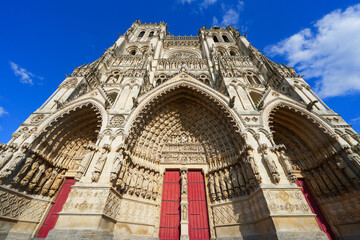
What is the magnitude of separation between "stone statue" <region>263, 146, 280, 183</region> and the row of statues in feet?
32.6

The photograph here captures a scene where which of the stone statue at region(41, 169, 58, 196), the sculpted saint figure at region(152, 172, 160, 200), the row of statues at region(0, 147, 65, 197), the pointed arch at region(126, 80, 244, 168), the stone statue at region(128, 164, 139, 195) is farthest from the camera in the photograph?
the pointed arch at region(126, 80, 244, 168)

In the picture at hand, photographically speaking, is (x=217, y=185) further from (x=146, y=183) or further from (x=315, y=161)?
(x=315, y=161)

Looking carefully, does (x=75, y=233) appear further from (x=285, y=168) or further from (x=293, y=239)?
(x=285, y=168)

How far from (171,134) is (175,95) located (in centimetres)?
261

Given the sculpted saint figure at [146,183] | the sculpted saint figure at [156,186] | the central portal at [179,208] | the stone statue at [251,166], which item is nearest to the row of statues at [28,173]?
the sculpted saint figure at [146,183]

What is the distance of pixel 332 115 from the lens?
7914mm

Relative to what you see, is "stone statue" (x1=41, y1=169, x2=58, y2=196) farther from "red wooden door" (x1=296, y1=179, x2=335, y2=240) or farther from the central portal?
"red wooden door" (x1=296, y1=179, x2=335, y2=240)

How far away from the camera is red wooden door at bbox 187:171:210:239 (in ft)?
21.5

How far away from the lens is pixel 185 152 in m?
8.77

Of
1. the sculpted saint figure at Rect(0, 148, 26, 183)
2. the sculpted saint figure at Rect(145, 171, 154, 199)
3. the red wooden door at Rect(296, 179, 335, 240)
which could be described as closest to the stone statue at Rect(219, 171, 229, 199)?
the sculpted saint figure at Rect(145, 171, 154, 199)

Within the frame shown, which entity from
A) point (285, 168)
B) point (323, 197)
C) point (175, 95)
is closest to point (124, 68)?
point (175, 95)

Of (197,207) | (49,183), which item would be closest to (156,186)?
(197,207)

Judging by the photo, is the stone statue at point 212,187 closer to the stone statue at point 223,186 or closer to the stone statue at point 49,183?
the stone statue at point 223,186

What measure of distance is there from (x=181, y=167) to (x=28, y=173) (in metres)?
7.00
